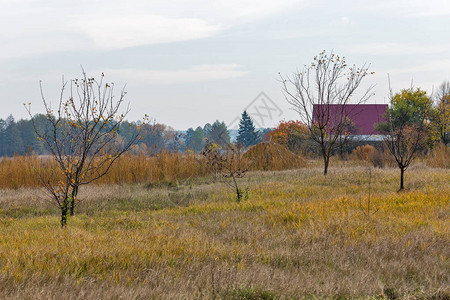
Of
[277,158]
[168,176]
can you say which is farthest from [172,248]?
[277,158]

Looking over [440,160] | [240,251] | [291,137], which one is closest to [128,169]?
[240,251]

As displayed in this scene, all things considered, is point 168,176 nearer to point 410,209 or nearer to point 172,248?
point 410,209

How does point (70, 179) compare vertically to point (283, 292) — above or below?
above

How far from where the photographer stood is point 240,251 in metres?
4.65

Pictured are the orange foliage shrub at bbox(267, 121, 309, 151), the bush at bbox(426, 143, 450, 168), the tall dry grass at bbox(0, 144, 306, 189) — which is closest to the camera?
the tall dry grass at bbox(0, 144, 306, 189)

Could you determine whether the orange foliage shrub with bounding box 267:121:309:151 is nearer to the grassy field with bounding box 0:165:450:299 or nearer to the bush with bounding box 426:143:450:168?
the bush with bounding box 426:143:450:168

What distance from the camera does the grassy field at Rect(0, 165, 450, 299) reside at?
3.56 m

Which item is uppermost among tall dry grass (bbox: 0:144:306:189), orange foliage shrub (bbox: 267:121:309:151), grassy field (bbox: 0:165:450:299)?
orange foliage shrub (bbox: 267:121:309:151)

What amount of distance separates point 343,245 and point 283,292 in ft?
5.89

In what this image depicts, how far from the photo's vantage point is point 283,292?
3.50 m

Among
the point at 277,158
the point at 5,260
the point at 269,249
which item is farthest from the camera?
the point at 277,158

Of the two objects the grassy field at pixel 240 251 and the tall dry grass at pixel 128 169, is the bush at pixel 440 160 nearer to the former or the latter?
the tall dry grass at pixel 128 169

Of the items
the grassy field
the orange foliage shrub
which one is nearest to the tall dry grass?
the grassy field

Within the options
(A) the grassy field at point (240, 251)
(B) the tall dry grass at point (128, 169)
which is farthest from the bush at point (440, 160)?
(A) the grassy field at point (240, 251)
